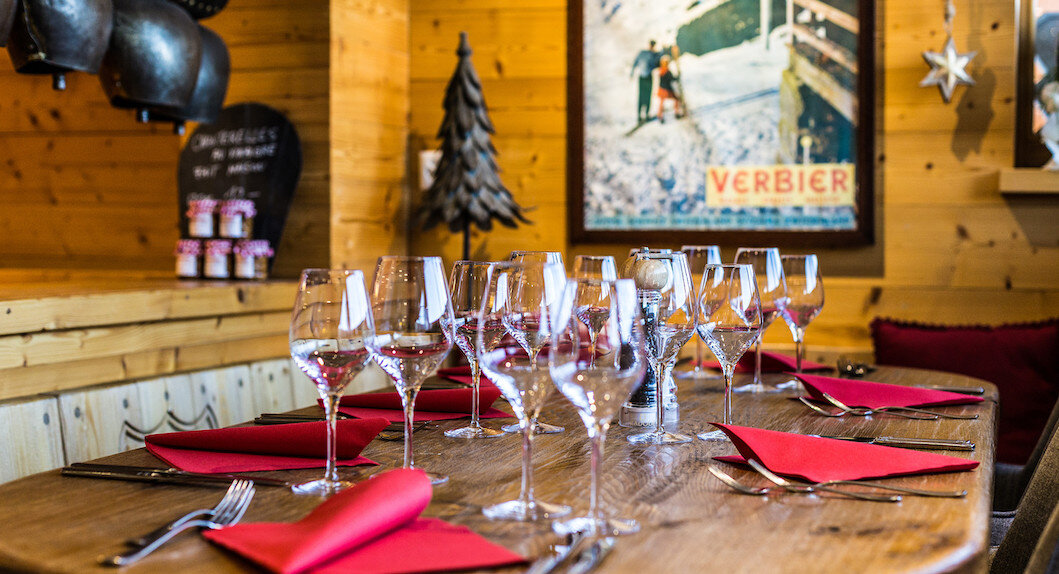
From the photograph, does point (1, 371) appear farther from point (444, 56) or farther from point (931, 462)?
point (444, 56)

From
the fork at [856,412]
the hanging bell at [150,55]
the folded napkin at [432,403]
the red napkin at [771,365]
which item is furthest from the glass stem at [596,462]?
the hanging bell at [150,55]

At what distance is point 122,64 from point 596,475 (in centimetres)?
154

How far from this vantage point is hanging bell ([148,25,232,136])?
2.31m

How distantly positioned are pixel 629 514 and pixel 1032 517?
66cm

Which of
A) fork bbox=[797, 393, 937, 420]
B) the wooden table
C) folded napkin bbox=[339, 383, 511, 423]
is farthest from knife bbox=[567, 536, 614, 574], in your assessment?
fork bbox=[797, 393, 937, 420]

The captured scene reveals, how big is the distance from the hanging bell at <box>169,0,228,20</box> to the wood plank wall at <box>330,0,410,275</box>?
39.7 inches

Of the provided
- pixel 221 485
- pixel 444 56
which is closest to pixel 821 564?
pixel 221 485

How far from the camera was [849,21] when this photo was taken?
3.19 meters

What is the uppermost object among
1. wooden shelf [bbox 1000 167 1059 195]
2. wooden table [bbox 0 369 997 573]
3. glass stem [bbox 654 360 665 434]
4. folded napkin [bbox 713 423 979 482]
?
wooden shelf [bbox 1000 167 1059 195]

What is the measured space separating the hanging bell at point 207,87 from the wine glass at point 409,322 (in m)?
1.45

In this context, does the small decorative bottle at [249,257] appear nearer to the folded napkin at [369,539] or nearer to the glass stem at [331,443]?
the glass stem at [331,443]

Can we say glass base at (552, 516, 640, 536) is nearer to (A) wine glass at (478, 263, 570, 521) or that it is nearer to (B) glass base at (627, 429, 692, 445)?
(A) wine glass at (478, 263, 570, 521)

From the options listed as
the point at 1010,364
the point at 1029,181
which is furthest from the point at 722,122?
the point at 1010,364

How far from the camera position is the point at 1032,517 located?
1.25 meters
